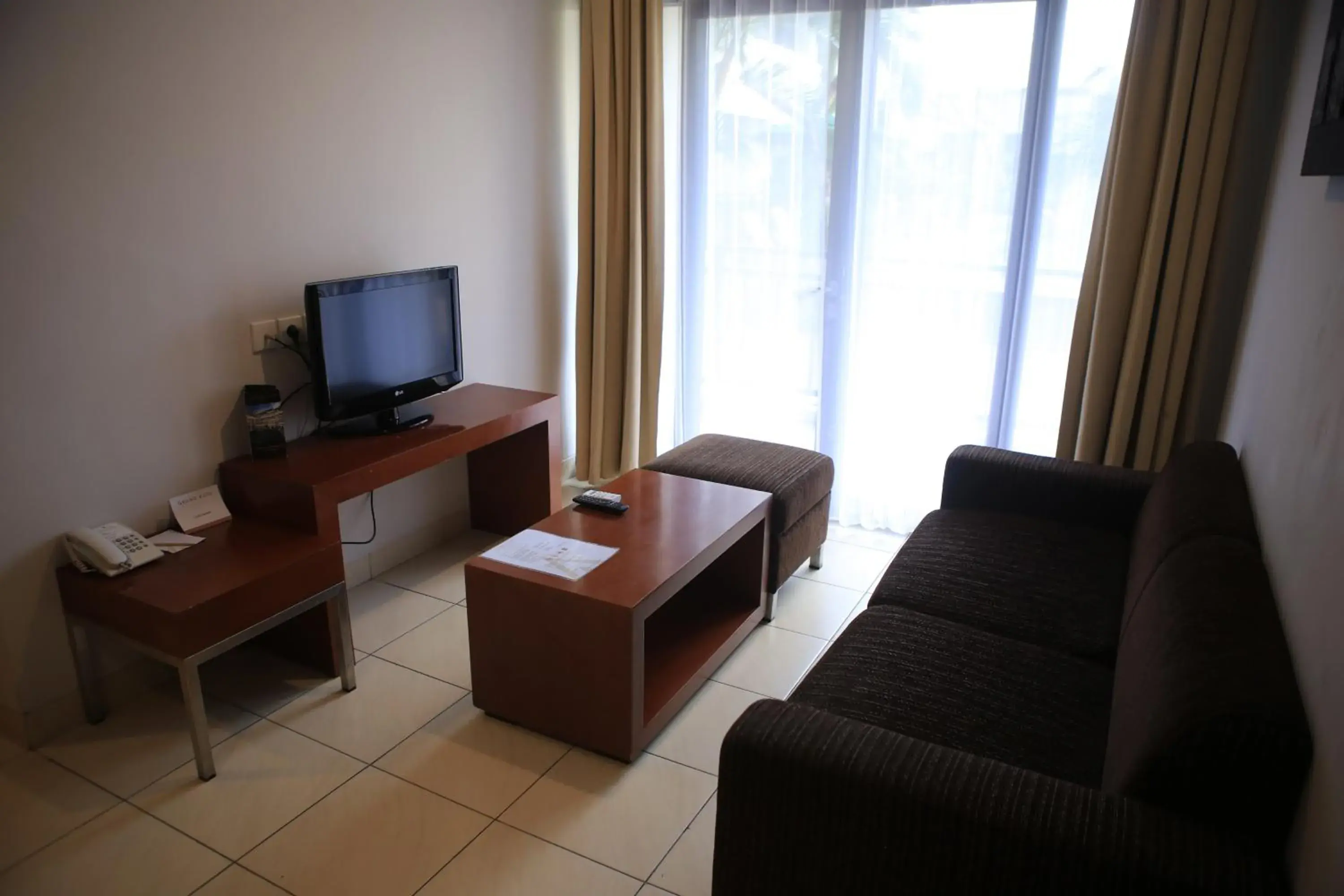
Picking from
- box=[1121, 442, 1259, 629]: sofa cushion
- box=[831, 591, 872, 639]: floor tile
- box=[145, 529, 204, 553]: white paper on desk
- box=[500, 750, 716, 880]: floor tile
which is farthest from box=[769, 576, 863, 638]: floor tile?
box=[145, 529, 204, 553]: white paper on desk

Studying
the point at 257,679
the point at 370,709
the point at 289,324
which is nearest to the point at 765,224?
the point at 289,324

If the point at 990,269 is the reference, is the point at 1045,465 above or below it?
below

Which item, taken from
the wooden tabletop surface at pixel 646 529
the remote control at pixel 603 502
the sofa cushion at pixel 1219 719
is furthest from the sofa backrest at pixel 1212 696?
the remote control at pixel 603 502

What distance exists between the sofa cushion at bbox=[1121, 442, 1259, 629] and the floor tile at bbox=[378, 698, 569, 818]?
4.89 ft

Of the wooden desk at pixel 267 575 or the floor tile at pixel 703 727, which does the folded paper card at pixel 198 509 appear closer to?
the wooden desk at pixel 267 575

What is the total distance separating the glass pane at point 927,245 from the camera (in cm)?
323

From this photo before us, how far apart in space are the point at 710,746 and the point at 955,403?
1.84 m

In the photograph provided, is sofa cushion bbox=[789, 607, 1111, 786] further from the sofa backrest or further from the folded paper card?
the folded paper card

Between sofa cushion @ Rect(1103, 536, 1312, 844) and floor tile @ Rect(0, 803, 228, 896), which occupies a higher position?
sofa cushion @ Rect(1103, 536, 1312, 844)

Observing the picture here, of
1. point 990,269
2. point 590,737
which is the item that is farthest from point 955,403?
point 590,737

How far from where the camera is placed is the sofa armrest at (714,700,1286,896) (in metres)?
1.22

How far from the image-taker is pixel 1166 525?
202cm

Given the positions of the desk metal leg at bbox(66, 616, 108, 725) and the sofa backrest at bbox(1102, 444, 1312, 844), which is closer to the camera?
the sofa backrest at bbox(1102, 444, 1312, 844)

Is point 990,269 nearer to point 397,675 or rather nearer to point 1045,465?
point 1045,465
